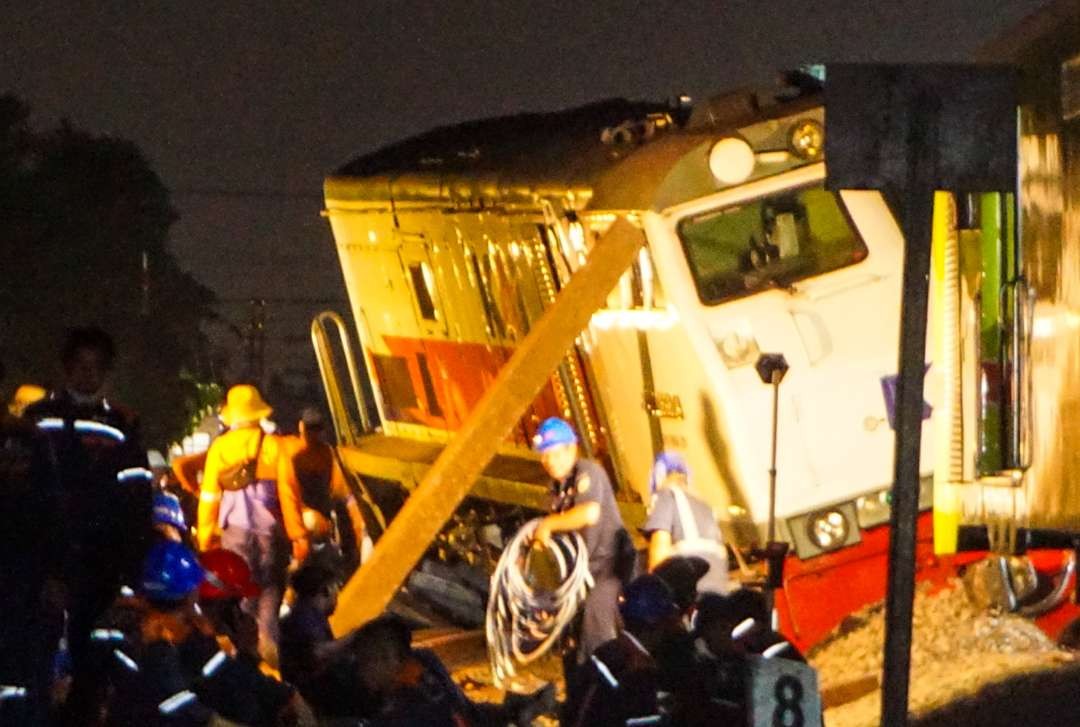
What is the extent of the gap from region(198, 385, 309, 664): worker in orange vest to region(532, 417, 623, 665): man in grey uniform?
7.81 feet

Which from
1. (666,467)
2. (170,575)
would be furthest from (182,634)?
(666,467)

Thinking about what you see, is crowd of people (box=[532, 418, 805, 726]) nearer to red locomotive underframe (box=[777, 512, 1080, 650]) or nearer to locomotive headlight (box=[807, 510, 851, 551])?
red locomotive underframe (box=[777, 512, 1080, 650])

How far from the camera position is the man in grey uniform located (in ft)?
34.3

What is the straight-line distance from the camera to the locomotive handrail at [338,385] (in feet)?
58.6

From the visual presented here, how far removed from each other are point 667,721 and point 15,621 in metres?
2.31

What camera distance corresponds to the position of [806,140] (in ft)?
37.5

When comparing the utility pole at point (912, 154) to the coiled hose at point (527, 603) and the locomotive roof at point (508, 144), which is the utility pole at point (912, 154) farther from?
the locomotive roof at point (508, 144)

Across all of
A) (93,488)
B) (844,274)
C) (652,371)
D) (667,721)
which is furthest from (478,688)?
(667,721)

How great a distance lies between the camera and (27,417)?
25.7ft

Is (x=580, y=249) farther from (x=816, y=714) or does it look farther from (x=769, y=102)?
(x=816, y=714)

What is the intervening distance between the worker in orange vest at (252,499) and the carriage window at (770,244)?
2.85m

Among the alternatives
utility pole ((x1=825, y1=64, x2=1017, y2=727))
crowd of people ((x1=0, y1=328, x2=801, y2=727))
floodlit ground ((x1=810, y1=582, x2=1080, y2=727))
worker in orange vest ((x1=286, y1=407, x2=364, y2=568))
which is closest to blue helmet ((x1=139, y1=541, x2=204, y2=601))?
crowd of people ((x1=0, y1=328, x2=801, y2=727))

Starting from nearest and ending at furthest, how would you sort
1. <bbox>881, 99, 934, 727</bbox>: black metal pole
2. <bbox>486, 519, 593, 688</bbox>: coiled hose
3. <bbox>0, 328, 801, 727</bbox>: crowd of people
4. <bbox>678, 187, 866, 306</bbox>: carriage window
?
1. <bbox>881, 99, 934, 727</bbox>: black metal pole
2. <bbox>0, 328, 801, 727</bbox>: crowd of people
3. <bbox>486, 519, 593, 688</bbox>: coiled hose
4. <bbox>678, 187, 866, 306</bbox>: carriage window

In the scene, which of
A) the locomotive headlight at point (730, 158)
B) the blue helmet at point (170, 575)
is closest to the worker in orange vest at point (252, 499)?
the locomotive headlight at point (730, 158)
